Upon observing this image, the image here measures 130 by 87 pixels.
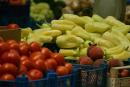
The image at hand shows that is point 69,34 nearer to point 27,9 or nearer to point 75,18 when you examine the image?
point 75,18

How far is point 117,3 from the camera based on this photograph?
6.44 m

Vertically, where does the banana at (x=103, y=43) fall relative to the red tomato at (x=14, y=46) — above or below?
below

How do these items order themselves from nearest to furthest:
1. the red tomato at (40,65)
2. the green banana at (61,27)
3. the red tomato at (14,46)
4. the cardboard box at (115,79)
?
1. the red tomato at (40,65)
2. the red tomato at (14,46)
3. the cardboard box at (115,79)
4. the green banana at (61,27)

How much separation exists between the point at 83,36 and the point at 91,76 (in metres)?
1.22

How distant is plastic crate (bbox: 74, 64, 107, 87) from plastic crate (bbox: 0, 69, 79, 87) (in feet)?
0.55

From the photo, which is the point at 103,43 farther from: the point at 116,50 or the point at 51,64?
the point at 51,64

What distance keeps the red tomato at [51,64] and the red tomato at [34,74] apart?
0.15 m

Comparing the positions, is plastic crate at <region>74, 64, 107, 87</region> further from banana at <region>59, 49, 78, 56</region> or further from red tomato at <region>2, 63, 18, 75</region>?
banana at <region>59, 49, 78, 56</region>

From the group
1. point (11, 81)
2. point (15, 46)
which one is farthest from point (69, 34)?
point (11, 81)

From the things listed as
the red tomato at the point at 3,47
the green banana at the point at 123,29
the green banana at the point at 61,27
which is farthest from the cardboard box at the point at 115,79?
the green banana at the point at 123,29

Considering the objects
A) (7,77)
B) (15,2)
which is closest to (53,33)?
(7,77)

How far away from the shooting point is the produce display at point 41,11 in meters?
8.92

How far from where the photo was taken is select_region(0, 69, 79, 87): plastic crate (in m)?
3.00

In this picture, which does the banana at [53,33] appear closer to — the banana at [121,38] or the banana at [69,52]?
the banana at [69,52]
